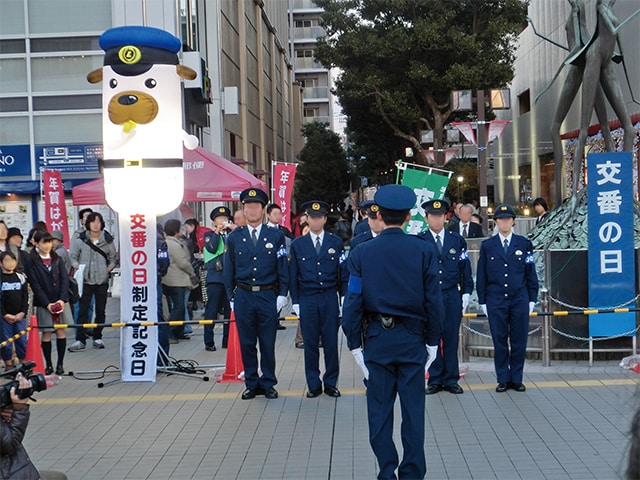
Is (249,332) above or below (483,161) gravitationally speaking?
below

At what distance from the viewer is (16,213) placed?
1948 cm

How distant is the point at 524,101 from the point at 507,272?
35.7m

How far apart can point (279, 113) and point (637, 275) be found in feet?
143

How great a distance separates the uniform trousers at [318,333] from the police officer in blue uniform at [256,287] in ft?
1.01

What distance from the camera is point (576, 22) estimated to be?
1096cm

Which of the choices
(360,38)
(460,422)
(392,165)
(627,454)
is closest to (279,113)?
(392,165)

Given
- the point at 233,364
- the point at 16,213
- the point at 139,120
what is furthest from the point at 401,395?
the point at 16,213

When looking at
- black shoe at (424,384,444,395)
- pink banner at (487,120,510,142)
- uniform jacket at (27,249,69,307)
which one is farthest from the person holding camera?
pink banner at (487,120,510,142)

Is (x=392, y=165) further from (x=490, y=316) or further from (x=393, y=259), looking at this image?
(x=393, y=259)

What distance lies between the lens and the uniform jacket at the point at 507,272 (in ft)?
26.8

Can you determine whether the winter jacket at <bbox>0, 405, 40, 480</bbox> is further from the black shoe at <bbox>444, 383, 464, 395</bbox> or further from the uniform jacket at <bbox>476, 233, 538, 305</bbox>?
the uniform jacket at <bbox>476, 233, 538, 305</bbox>

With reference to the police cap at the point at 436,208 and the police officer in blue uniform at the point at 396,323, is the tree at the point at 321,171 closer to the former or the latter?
the police cap at the point at 436,208

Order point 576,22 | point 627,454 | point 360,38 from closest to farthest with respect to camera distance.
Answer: point 627,454, point 576,22, point 360,38

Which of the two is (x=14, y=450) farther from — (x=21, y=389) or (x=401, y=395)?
(x=401, y=395)
